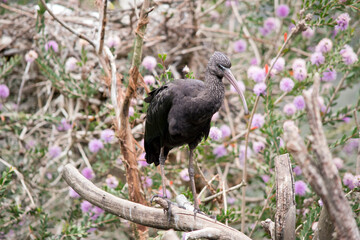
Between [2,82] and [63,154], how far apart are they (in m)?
1.23

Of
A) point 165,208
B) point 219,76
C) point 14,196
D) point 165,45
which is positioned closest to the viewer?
point 165,208

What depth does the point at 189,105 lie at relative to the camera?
2.90 m

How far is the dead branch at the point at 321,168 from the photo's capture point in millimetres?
1840

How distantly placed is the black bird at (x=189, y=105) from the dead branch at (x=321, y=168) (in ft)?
3.24

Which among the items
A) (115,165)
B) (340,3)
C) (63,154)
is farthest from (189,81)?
(63,154)

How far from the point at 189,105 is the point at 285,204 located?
0.90 metres

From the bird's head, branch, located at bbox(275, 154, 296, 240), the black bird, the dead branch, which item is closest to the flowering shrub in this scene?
the black bird

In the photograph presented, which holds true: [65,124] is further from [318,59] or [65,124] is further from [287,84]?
[318,59]

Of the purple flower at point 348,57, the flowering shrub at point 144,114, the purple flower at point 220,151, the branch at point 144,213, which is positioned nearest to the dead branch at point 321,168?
the branch at point 144,213

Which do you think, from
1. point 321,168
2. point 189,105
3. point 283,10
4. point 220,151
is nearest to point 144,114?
point 220,151

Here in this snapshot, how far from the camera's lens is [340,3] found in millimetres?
3305

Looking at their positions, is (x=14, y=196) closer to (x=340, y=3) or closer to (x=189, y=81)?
(x=189, y=81)

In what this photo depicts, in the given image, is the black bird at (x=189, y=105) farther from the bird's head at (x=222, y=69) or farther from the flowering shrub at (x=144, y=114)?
the flowering shrub at (x=144, y=114)

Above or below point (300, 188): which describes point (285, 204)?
above
